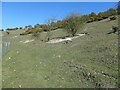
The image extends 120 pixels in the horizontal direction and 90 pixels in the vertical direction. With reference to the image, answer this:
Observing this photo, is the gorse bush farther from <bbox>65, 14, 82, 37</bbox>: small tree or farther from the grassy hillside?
the grassy hillside

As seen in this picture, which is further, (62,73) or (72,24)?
(72,24)

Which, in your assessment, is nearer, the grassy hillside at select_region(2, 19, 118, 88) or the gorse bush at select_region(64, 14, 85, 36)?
the grassy hillside at select_region(2, 19, 118, 88)

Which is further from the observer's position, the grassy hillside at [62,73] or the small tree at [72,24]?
the small tree at [72,24]

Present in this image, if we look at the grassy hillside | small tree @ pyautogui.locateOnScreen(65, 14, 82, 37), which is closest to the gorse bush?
small tree @ pyautogui.locateOnScreen(65, 14, 82, 37)

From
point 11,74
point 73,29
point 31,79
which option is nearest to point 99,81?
point 31,79

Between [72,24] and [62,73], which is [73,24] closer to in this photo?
[72,24]

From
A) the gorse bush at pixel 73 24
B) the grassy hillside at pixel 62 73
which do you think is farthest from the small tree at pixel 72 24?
the grassy hillside at pixel 62 73

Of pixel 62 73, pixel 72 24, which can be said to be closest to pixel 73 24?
pixel 72 24

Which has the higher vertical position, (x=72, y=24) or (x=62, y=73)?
(x=72, y=24)

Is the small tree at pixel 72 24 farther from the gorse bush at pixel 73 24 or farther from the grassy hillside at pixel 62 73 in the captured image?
the grassy hillside at pixel 62 73

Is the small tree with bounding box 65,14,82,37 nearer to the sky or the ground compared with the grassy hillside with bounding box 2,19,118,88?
nearer to the sky

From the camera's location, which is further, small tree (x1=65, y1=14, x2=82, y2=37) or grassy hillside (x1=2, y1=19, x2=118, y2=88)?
small tree (x1=65, y1=14, x2=82, y2=37)

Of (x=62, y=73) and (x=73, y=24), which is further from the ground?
(x=73, y=24)

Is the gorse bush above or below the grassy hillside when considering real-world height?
above
